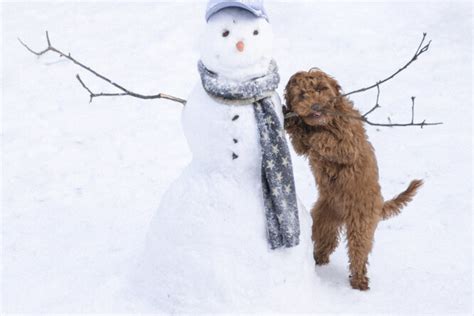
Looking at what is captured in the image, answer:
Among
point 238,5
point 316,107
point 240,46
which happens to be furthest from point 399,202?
point 238,5

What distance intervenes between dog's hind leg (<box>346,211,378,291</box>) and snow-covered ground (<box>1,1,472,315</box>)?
0.26 ft

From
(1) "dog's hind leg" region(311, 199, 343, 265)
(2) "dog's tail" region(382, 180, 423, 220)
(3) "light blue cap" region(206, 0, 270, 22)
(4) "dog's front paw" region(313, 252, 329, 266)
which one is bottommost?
(4) "dog's front paw" region(313, 252, 329, 266)

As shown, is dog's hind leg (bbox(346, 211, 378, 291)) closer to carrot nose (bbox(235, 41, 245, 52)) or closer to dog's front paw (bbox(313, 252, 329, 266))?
dog's front paw (bbox(313, 252, 329, 266))

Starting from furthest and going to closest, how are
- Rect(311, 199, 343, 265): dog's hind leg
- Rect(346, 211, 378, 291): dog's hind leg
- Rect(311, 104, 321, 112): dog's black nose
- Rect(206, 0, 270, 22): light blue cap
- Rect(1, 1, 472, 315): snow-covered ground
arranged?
Rect(1, 1, 472, 315): snow-covered ground → Rect(311, 199, 343, 265): dog's hind leg → Rect(346, 211, 378, 291): dog's hind leg → Rect(311, 104, 321, 112): dog's black nose → Rect(206, 0, 270, 22): light blue cap

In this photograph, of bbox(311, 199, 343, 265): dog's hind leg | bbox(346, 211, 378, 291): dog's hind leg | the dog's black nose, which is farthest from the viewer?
bbox(311, 199, 343, 265): dog's hind leg

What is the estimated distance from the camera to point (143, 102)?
5168mm

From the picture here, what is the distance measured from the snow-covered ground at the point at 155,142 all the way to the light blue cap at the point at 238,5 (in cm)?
139

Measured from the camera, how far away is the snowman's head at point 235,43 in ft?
8.02

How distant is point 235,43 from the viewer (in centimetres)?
243

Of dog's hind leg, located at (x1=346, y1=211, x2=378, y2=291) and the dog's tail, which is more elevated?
the dog's tail

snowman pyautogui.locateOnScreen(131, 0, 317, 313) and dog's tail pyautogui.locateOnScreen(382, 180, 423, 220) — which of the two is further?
dog's tail pyautogui.locateOnScreen(382, 180, 423, 220)

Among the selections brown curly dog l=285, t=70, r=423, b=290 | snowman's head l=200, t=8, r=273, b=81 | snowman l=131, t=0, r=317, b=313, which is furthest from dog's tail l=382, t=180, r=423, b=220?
snowman's head l=200, t=8, r=273, b=81

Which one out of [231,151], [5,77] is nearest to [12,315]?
[231,151]

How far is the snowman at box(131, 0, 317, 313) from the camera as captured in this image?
2482mm
